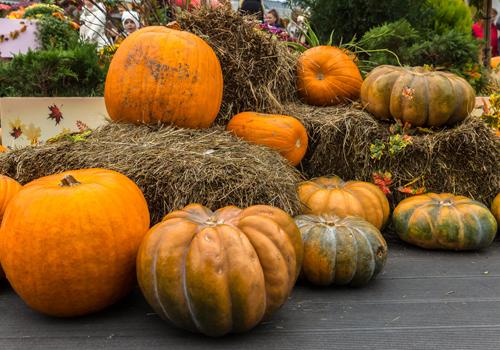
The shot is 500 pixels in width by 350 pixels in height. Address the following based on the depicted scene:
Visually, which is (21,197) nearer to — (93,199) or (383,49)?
(93,199)

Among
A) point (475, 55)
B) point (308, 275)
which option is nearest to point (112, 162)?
point (308, 275)

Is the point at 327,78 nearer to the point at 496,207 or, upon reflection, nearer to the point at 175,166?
the point at 496,207

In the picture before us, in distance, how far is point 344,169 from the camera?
143 inches

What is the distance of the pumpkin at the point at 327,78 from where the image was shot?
13.3 ft

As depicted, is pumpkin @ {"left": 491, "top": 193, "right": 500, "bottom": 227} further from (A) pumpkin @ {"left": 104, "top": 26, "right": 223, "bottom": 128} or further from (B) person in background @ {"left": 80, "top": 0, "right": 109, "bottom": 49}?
(B) person in background @ {"left": 80, "top": 0, "right": 109, "bottom": 49}

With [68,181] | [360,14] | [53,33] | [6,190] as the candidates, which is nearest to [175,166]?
[68,181]

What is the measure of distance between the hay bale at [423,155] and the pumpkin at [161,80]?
85 cm

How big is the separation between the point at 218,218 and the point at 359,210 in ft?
4.11

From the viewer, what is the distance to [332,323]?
1.98 meters

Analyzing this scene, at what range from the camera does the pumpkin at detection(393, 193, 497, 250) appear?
9.55 ft

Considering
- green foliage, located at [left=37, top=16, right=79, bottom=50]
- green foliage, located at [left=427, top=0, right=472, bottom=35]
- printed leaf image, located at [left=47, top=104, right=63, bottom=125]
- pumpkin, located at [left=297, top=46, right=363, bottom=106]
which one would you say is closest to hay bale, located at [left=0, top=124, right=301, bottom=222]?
printed leaf image, located at [left=47, top=104, right=63, bottom=125]

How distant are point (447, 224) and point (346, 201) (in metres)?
0.55

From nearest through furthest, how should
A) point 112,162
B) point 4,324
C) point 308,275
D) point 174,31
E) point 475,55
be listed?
point 4,324 → point 308,275 → point 112,162 → point 174,31 → point 475,55

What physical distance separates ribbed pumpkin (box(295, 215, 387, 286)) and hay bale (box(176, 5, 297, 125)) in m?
1.53
